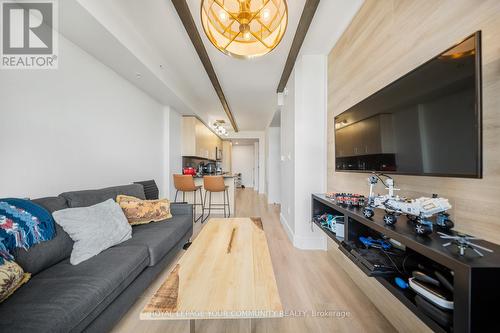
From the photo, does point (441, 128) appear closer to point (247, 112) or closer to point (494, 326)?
point (494, 326)

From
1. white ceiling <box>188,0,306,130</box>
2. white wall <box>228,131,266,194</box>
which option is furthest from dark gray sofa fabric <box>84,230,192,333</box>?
white wall <box>228,131,266,194</box>

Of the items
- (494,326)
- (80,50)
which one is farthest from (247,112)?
(494,326)

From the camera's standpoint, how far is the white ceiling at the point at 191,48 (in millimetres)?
1833

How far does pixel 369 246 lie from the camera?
129 cm

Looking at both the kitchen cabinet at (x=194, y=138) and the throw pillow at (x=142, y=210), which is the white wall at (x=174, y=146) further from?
the throw pillow at (x=142, y=210)

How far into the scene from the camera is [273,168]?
6059 millimetres

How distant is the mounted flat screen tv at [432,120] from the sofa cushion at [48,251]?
234cm

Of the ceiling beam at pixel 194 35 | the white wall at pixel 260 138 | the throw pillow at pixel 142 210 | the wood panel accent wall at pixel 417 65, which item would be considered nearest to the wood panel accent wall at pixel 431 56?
the wood panel accent wall at pixel 417 65

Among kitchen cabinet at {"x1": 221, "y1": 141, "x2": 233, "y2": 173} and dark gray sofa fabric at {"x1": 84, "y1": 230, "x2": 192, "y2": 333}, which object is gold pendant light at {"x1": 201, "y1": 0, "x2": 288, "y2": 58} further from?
kitchen cabinet at {"x1": 221, "y1": 141, "x2": 233, "y2": 173}

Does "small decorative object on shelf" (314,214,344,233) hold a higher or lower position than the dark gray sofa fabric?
higher

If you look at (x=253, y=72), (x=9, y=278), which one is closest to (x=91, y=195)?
(x=9, y=278)

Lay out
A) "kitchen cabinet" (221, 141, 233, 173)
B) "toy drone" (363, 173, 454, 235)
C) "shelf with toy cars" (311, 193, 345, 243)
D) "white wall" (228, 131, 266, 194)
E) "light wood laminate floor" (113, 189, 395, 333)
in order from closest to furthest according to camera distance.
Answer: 1. "toy drone" (363, 173, 454, 235)
2. "light wood laminate floor" (113, 189, 395, 333)
3. "shelf with toy cars" (311, 193, 345, 243)
4. "white wall" (228, 131, 266, 194)
5. "kitchen cabinet" (221, 141, 233, 173)

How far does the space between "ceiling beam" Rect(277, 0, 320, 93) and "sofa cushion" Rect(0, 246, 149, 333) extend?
2.65m

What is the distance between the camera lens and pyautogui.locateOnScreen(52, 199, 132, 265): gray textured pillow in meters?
1.39
